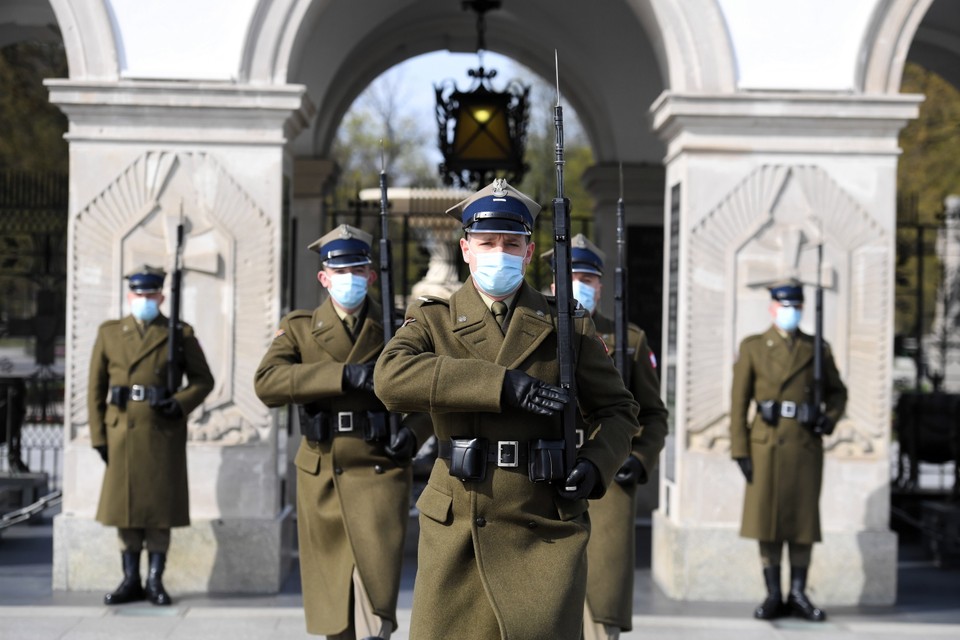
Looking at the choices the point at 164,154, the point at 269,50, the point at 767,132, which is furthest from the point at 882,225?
the point at 164,154

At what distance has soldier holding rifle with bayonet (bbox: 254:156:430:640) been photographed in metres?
5.82

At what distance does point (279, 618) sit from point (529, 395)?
12.8ft

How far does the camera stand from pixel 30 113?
21.3m

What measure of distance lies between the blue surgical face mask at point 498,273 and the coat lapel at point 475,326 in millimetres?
54

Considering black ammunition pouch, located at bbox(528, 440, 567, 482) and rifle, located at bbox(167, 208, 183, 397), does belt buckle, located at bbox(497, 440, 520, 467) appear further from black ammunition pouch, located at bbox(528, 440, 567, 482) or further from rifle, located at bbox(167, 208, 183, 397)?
rifle, located at bbox(167, 208, 183, 397)

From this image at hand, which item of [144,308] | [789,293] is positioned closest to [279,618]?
[144,308]

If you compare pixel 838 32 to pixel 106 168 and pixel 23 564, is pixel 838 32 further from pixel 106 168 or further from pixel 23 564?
pixel 23 564

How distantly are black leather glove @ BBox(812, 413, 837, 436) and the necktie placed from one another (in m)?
3.79

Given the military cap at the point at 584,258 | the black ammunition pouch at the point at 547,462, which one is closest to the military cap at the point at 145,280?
the military cap at the point at 584,258

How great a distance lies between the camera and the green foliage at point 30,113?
20219 millimetres

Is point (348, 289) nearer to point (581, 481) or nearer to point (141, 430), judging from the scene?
point (141, 430)

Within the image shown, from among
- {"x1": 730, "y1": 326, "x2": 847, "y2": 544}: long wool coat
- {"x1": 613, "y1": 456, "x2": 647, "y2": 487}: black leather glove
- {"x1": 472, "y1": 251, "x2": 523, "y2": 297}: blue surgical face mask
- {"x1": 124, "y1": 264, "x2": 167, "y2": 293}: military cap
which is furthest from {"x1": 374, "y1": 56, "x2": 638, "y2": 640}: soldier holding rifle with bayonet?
{"x1": 124, "y1": 264, "x2": 167, "y2": 293}: military cap

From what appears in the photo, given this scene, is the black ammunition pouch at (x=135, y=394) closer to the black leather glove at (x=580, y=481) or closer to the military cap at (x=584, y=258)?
the military cap at (x=584, y=258)

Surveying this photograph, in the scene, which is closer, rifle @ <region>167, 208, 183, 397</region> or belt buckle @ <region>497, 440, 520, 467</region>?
belt buckle @ <region>497, 440, 520, 467</region>
